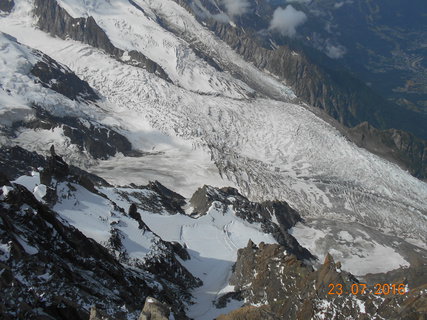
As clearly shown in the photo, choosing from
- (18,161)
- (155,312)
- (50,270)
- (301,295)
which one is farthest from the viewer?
(18,161)

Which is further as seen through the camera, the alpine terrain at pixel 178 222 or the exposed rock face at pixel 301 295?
the exposed rock face at pixel 301 295

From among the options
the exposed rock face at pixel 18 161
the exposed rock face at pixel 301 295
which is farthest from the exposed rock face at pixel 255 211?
the exposed rock face at pixel 301 295

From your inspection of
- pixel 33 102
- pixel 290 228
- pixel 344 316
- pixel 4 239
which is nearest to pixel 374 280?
pixel 290 228

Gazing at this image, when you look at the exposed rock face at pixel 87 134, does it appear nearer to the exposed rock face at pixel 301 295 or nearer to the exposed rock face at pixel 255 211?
the exposed rock face at pixel 255 211

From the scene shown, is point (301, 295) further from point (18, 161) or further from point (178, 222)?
point (18, 161)
